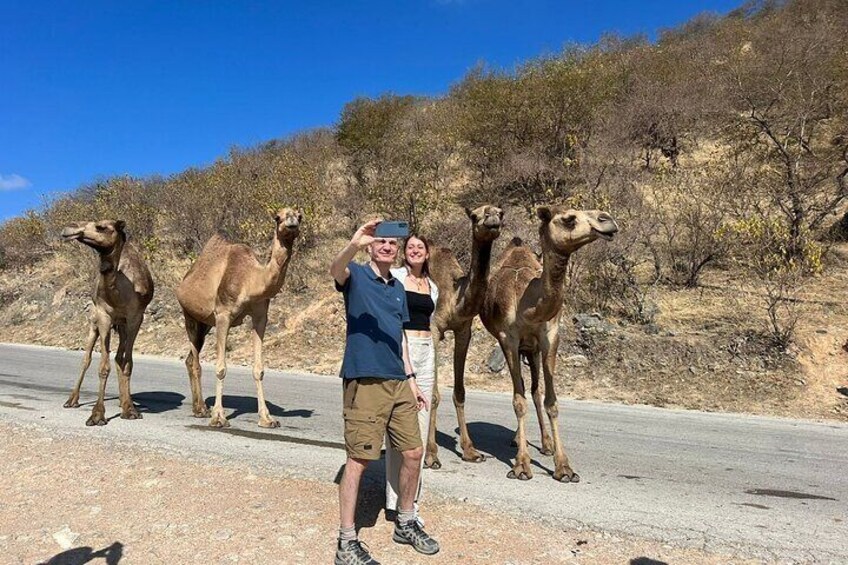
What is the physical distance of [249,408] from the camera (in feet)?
31.2

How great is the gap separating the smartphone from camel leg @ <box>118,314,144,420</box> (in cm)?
607

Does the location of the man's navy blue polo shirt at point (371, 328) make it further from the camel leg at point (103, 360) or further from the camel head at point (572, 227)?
the camel leg at point (103, 360)

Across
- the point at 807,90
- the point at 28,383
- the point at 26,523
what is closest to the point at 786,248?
the point at 807,90

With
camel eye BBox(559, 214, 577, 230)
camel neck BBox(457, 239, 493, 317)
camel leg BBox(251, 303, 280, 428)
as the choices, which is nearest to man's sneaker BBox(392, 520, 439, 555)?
camel neck BBox(457, 239, 493, 317)

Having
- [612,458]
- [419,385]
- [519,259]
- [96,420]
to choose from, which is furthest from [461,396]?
[96,420]

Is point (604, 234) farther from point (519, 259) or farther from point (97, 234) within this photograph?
point (97, 234)

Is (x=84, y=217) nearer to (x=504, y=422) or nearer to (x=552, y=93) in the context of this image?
(x=552, y=93)

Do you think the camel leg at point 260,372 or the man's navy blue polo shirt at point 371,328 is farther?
the camel leg at point 260,372

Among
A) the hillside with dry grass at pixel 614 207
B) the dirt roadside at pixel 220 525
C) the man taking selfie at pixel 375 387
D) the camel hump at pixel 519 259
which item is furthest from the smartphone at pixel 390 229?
the hillside with dry grass at pixel 614 207

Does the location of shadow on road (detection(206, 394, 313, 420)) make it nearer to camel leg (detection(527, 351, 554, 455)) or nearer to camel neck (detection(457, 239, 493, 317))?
camel leg (detection(527, 351, 554, 455))

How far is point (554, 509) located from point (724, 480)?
7.16 feet

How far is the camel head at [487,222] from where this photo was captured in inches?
210

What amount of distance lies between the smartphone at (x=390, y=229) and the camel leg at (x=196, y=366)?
6.12 metres

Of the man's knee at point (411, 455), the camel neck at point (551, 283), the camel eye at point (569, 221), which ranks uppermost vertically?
the camel eye at point (569, 221)
